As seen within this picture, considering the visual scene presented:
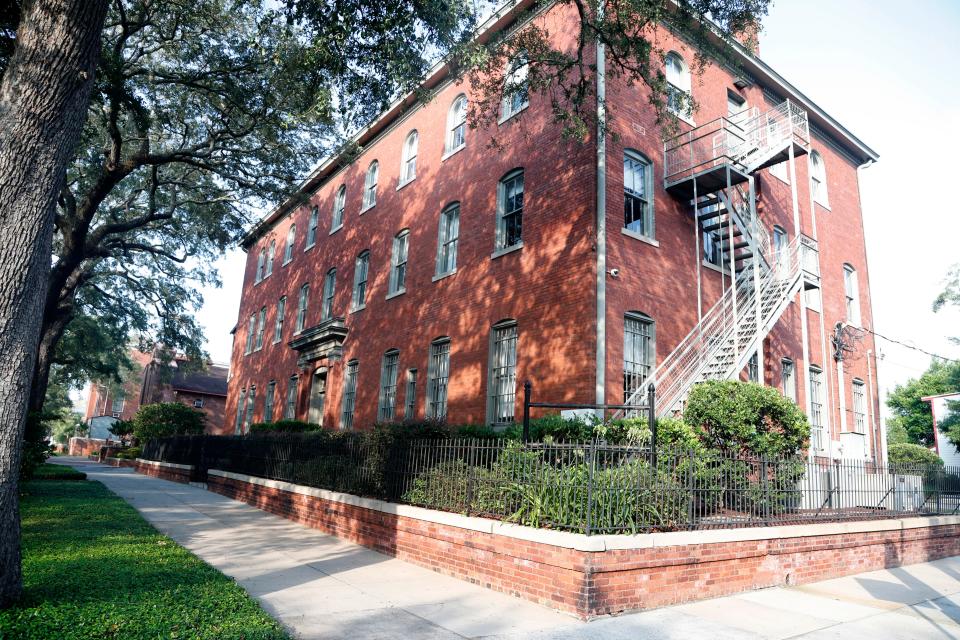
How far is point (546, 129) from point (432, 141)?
546cm

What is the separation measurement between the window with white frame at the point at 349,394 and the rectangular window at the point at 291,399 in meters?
4.42

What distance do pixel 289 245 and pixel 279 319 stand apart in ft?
11.3

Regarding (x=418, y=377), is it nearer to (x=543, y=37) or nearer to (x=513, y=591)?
(x=543, y=37)

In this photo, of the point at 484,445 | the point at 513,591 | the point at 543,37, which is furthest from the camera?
the point at 543,37

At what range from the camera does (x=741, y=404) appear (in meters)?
10.3

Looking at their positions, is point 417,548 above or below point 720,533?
below

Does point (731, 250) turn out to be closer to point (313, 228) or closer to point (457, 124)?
point (457, 124)

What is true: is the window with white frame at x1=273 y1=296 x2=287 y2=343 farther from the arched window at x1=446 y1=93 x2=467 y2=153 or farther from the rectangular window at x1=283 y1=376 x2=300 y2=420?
the arched window at x1=446 y1=93 x2=467 y2=153

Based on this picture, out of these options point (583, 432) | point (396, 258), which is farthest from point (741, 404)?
point (396, 258)

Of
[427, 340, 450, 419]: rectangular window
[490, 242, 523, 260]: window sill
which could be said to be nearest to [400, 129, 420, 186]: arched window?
[490, 242, 523, 260]: window sill

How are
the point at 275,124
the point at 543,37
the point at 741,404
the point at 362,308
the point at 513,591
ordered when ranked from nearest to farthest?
the point at 513,591 < the point at 741,404 < the point at 543,37 < the point at 275,124 < the point at 362,308

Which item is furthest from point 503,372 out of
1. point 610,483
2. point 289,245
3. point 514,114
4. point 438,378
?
point 289,245

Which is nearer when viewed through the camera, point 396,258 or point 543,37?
point 543,37

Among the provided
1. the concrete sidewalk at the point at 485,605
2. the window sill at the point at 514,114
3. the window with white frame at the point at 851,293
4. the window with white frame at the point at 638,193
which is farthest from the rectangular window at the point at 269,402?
the window with white frame at the point at 851,293
